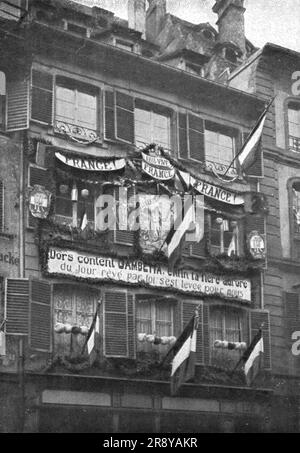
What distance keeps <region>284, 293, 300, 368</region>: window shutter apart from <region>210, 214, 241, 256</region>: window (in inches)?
73.3

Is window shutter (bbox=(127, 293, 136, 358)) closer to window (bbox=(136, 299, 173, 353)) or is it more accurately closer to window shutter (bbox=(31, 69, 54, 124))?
window (bbox=(136, 299, 173, 353))

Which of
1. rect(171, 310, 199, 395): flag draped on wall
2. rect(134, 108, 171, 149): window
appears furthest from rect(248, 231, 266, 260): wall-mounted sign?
rect(171, 310, 199, 395): flag draped on wall

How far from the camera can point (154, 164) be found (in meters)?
21.9

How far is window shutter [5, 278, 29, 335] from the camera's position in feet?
61.1

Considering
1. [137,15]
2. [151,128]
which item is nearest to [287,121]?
[151,128]

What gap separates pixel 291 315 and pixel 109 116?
7.01 m

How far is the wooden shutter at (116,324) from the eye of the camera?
65.4ft

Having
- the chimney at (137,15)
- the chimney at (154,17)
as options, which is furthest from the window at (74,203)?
the chimney at (154,17)

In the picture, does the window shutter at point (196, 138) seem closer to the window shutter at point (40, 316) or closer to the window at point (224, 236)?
the window at point (224, 236)

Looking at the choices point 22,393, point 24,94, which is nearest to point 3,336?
point 22,393

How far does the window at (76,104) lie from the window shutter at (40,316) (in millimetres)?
4309

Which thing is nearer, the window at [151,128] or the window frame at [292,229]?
the window at [151,128]

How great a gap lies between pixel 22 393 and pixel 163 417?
3.54 metres
